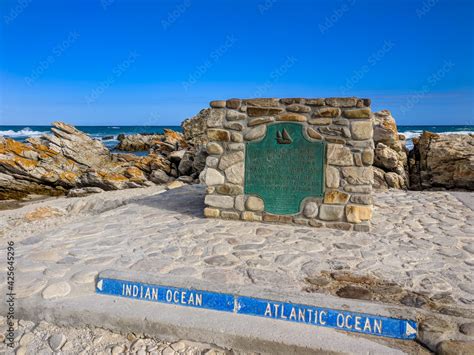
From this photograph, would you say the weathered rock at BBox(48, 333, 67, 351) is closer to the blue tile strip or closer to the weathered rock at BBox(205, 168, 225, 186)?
the blue tile strip

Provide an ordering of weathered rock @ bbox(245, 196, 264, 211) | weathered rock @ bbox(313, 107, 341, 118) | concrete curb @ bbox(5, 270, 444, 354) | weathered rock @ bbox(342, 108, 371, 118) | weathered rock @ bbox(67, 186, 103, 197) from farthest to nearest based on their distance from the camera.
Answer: weathered rock @ bbox(67, 186, 103, 197)
weathered rock @ bbox(245, 196, 264, 211)
weathered rock @ bbox(313, 107, 341, 118)
weathered rock @ bbox(342, 108, 371, 118)
concrete curb @ bbox(5, 270, 444, 354)

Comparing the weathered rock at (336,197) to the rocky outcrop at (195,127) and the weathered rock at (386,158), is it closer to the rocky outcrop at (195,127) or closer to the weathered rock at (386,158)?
the weathered rock at (386,158)

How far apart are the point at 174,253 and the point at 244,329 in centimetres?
154

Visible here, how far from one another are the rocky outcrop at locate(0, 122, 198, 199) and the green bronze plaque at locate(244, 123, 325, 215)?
29.7 ft

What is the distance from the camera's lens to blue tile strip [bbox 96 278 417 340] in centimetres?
249

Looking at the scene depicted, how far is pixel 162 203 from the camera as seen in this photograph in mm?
6586

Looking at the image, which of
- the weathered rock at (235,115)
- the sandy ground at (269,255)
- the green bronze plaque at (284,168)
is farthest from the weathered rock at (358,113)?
the sandy ground at (269,255)

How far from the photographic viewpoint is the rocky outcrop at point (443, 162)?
10.6 meters

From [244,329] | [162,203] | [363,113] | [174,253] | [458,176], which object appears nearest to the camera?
[244,329]

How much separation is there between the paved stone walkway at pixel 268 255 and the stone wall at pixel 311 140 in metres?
0.22

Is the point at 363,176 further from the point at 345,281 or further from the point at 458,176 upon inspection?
the point at 458,176

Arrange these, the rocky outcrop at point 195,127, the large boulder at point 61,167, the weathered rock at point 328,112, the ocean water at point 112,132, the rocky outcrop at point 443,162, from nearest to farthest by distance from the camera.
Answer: the weathered rock at point 328,112, the rocky outcrop at point 443,162, the large boulder at point 61,167, the rocky outcrop at point 195,127, the ocean water at point 112,132

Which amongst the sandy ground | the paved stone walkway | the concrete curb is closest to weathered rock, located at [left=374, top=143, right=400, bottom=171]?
the sandy ground

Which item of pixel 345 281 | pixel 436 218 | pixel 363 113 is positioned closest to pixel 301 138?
pixel 363 113
